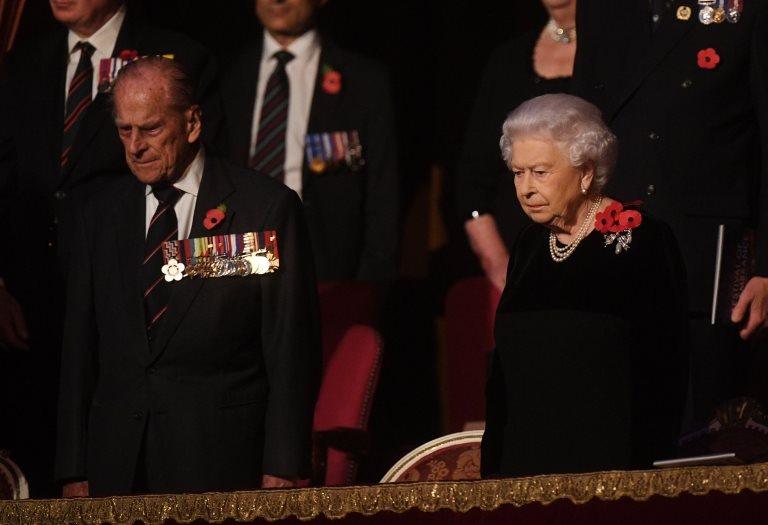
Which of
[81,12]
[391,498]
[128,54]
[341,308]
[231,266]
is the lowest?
[391,498]

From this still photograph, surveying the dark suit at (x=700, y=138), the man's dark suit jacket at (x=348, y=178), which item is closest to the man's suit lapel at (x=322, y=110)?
the man's dark suit jacket at (x=348, y=178)

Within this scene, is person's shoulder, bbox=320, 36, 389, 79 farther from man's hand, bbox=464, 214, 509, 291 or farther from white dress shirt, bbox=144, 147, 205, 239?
white dress shirt, bbox=144, 147, 205, 239

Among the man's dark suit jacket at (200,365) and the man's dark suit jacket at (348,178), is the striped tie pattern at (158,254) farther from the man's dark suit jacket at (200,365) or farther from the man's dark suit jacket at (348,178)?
the man's dark suit jacket at (348,178)

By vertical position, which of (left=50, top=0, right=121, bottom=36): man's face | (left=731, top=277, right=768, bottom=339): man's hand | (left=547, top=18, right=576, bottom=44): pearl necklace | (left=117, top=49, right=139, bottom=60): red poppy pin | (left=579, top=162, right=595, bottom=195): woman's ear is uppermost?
(left=50, top=0, right=121, bottom=36): man's face

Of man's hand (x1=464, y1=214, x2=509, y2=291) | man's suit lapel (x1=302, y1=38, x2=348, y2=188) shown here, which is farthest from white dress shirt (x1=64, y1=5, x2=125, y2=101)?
man's hand (x1=464, y1=214, x2=509, y2=291)

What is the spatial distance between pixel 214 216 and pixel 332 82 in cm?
98

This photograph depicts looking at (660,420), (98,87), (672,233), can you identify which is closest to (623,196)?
(672,233)

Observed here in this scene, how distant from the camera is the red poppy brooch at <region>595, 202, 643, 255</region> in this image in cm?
389

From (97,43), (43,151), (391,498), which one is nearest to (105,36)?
(97,43)

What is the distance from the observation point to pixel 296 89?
200 inches

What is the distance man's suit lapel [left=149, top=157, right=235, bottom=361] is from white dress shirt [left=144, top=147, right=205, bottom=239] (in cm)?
2

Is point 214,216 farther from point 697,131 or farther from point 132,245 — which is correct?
point 697,131

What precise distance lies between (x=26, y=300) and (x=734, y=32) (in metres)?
2.06

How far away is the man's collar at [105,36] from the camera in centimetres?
471
